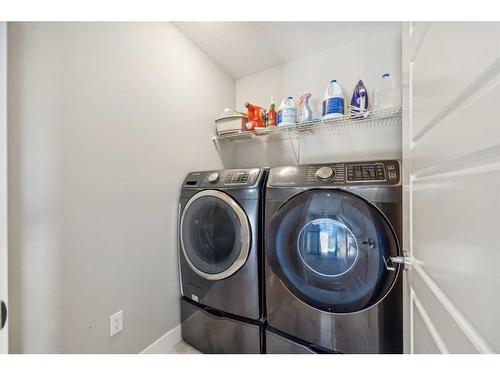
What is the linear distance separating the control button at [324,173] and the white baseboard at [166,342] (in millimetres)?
1393

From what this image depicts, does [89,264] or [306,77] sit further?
[306,77]

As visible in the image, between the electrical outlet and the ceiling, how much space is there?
1.86 meters

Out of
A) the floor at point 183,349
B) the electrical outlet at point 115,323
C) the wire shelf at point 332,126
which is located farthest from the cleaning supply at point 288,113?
the floor at point 183,349

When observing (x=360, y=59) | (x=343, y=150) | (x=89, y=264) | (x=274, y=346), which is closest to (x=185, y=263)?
(x=89, y=264)

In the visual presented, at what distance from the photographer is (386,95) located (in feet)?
4.38

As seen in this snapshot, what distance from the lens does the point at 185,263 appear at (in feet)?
4.68

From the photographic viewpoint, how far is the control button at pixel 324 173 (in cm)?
107

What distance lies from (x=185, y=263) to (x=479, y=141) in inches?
58.5

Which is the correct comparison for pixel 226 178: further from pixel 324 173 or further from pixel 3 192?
pixel 3 192

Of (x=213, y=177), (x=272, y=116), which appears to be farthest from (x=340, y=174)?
(x=272, y=116)

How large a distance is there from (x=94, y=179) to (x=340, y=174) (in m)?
1.23

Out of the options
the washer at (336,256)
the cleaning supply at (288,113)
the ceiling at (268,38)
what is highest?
the ceiling at (268,38)

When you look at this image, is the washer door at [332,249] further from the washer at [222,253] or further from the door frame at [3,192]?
the door frame at [3,192]
